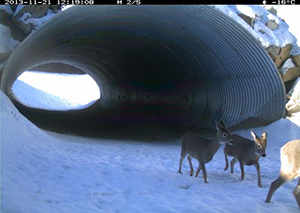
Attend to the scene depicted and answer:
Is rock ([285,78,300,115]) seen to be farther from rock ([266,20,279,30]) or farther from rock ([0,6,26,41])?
rock ([0,6,26,41])

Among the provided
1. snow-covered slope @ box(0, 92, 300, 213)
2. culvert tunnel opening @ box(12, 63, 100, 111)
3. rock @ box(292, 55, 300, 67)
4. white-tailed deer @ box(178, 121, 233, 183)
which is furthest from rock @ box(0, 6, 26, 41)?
culvert tunnel opening @ box(12, 63, 100, 111)

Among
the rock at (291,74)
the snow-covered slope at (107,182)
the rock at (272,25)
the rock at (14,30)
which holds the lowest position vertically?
the snow-covered slope at (107,182)

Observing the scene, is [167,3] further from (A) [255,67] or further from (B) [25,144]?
(B) [25,144]

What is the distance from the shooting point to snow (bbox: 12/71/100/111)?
2966 cm

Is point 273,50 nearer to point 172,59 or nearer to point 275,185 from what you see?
point 172,59

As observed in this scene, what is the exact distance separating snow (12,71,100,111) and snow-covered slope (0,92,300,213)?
19.8 m

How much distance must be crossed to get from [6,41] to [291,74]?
39.0 ft

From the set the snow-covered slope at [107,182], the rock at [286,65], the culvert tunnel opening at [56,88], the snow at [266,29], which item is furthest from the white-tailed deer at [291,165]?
the culvert tunnel opening at [56,88]

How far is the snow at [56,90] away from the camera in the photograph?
29656mm

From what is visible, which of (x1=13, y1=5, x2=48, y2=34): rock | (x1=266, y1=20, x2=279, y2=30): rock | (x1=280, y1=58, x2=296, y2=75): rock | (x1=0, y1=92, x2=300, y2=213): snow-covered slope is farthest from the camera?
(x1=280, y1=58, x2=296, y2=75): rock

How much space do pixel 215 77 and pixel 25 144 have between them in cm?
905

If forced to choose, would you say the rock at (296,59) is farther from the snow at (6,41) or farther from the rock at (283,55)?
the snow at (6,41)

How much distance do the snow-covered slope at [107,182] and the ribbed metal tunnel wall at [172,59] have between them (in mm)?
3425

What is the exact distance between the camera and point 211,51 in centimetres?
1380
